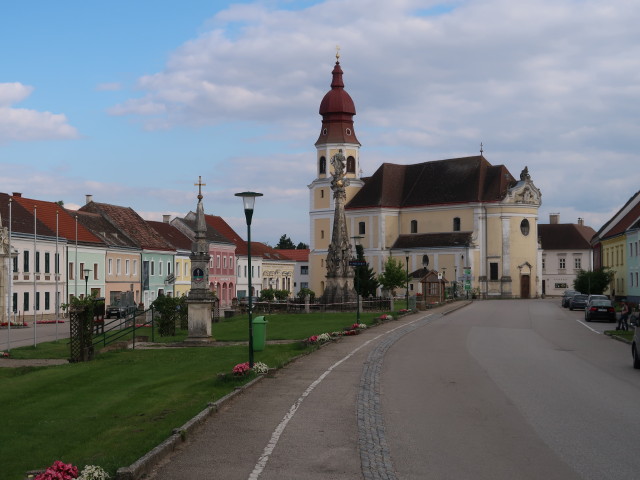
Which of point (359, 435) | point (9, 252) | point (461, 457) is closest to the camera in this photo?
point (461, 457)

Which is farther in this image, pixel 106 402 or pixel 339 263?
pixel 339 263

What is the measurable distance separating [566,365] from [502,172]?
8083 cm

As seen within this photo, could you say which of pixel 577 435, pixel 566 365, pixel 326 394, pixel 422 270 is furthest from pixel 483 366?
pixel 422 270

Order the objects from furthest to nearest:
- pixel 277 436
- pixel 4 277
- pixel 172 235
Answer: pixel 172 235
pixel 4 277
pixel 277 436

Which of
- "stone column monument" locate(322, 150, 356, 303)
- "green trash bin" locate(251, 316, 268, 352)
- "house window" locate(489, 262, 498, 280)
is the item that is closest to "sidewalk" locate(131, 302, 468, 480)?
"green trash bin" locate(251, 316, 268, 352)

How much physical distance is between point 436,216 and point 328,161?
1457cm

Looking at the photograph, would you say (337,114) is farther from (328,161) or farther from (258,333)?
(258,333)

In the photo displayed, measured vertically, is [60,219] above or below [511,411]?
above

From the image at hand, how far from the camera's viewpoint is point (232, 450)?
11586mm

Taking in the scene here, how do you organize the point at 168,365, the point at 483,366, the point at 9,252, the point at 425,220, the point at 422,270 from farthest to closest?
the point at 425,220 → the point at 422,270 → the point at 9,252 → the point at 168,365 → the point at 483,366

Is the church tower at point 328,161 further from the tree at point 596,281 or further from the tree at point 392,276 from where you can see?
the tree at point 596,281

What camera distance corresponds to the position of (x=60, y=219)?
236 feet

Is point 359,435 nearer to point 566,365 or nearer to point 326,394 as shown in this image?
point 326,394

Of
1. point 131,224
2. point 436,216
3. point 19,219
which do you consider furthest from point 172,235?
point 19,219
